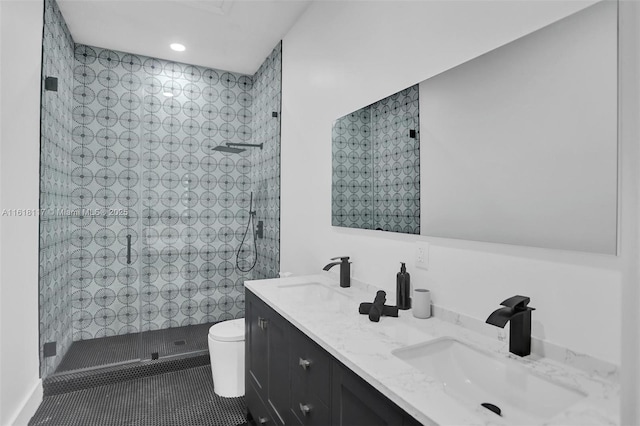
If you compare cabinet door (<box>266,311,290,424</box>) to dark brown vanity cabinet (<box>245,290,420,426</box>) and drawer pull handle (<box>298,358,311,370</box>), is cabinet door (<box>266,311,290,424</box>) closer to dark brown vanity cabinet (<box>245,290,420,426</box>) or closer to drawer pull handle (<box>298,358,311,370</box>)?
dark brown vanity cabinet (<box>245,290,420,426</box>)

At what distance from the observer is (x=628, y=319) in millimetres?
637

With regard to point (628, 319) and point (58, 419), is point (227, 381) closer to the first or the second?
point (58, 419)

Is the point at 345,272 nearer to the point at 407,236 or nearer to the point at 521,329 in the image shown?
the point at 407,236

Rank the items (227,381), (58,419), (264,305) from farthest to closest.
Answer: (227,381) → (58,419) → (264,305)

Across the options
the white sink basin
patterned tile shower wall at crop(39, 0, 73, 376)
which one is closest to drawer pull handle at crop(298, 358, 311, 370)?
the white sink basin

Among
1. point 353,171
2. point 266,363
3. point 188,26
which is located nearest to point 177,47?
point 188,26

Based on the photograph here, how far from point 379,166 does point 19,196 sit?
2082mm

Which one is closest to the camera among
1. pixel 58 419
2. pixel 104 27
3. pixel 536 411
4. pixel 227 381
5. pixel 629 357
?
pixel 629 357

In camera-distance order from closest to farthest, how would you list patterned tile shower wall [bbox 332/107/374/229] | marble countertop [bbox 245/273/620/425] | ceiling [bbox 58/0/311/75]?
marble countertop [bbox 245/273/620/425] → patterned tile shower wall [bbox 332/107/374/229] → ceiling [bbox 58/0/311/75]

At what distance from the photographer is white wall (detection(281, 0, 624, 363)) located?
1.05m

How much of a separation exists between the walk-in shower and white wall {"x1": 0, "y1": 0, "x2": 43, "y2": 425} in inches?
16.6

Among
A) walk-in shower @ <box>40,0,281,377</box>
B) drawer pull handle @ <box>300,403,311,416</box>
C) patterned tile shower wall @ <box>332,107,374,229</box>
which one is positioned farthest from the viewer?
walk-in shower @ <box>40,0,281,377</box>

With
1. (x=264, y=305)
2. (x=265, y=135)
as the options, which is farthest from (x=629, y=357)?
(x=265, y=135)

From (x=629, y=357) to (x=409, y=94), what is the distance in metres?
1.32
